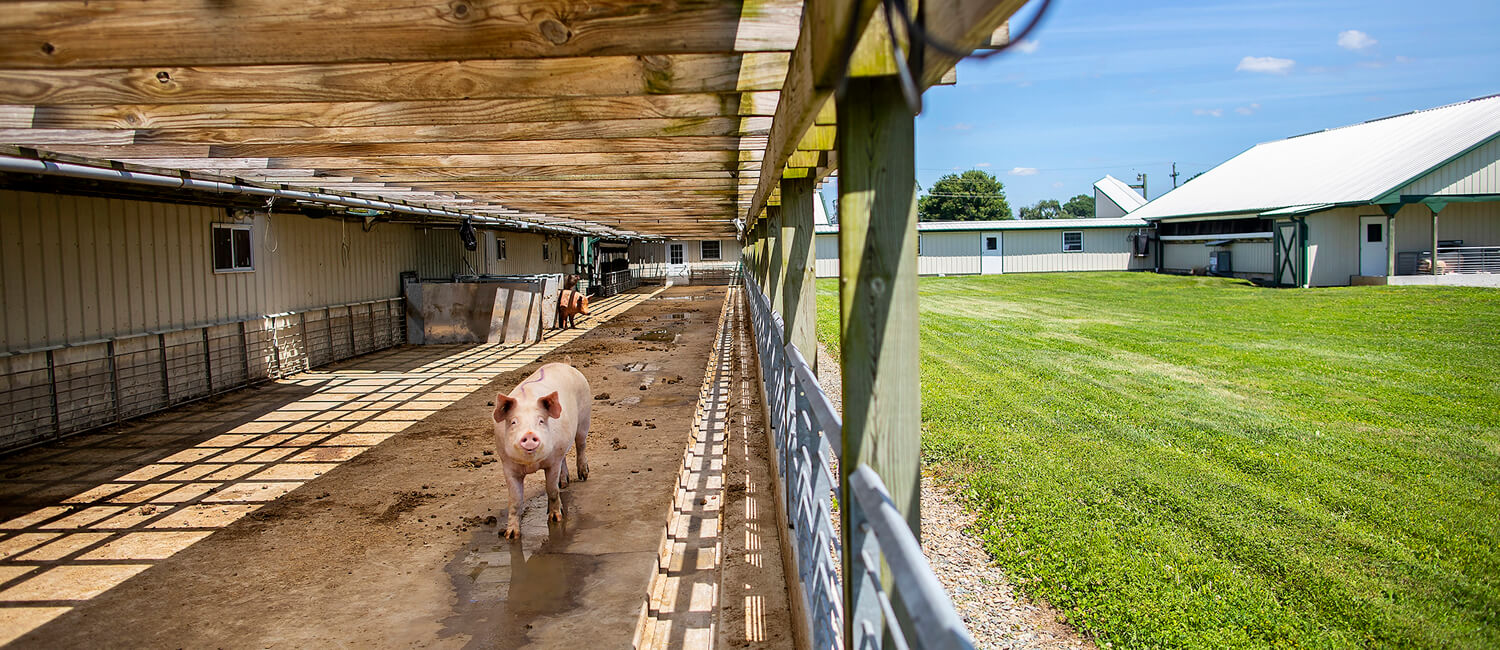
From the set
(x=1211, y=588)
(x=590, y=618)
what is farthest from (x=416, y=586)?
(x=1211, y=588)

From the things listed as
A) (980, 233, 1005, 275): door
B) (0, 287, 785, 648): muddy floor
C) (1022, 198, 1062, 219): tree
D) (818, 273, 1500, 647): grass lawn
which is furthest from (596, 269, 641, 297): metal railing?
(1022, 198, 1062, 219): tree

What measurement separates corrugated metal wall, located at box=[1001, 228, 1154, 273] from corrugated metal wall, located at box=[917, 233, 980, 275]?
4.73ft

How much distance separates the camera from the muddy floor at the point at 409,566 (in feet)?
15.5

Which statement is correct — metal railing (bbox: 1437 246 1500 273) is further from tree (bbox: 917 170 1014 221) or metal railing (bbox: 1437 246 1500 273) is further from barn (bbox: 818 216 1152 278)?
tree (bbox: 917 170 1014 221)

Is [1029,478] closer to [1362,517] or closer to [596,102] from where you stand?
[1362,517]

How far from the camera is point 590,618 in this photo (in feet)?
15.8

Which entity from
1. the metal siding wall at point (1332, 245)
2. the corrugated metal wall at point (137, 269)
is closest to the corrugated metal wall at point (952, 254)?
the metal siding wall at point (1332, 245)

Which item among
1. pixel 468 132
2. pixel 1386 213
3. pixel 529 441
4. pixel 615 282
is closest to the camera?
pixel 468 132

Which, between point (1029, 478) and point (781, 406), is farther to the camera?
point (1029, 478)

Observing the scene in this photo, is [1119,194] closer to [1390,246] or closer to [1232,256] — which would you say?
[1232,256]

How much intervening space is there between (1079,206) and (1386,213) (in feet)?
449

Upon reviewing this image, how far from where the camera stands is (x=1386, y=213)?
88.6 feet

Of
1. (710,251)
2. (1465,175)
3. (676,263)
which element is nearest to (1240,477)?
(1465,175)

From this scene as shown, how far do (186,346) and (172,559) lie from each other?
681 cm
